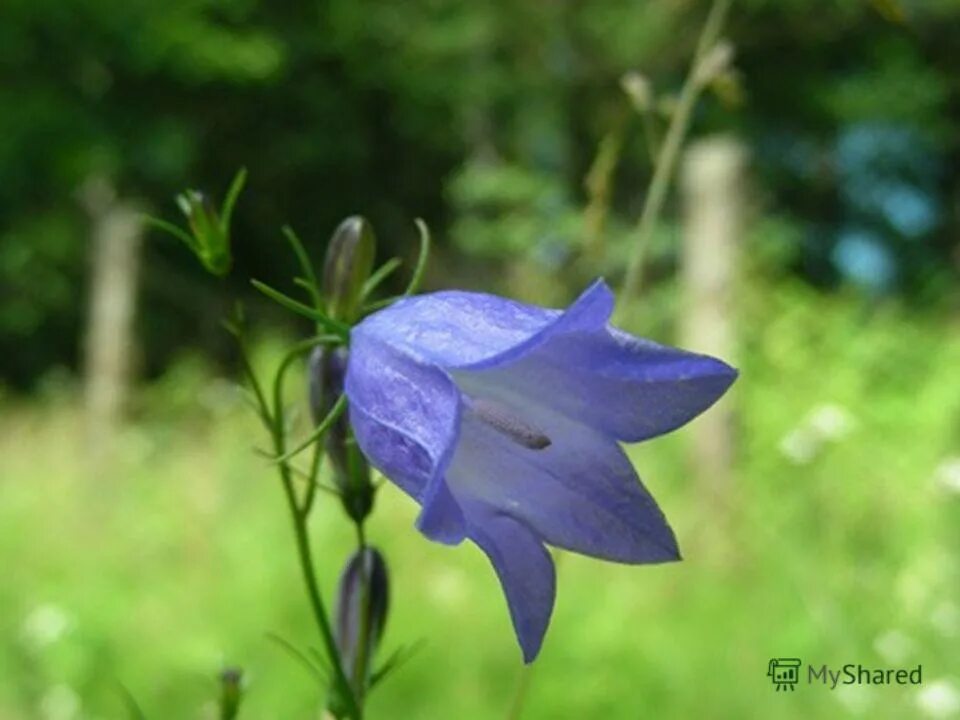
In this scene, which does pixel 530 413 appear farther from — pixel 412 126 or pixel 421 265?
pixel 412 126

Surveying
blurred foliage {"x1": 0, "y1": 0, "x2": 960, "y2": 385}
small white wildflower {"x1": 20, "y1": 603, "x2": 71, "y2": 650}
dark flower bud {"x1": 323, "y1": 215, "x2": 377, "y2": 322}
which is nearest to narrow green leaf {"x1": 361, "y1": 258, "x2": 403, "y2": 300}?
dark flower bud {"x1": 323, "y1": 215, "x2": 377, "y2": 322}

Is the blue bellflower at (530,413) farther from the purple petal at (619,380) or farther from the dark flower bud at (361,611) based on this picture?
the dark flower bud at (361,611)

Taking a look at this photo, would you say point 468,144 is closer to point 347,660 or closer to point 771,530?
point 771,530

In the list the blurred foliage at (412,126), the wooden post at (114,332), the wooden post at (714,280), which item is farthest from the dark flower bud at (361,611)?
the blurred foliage at (412,126)

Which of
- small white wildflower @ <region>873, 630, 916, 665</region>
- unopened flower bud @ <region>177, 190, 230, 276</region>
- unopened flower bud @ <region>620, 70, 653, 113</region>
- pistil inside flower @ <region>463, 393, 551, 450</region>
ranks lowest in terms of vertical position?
pistil inside flower @ <region>463, 393, 551, 450</region>

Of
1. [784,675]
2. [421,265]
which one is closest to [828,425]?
[784,675]

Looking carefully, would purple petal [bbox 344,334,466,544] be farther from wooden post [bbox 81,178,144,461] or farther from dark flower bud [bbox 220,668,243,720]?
wooden post [bbox 81,178,144,461]
